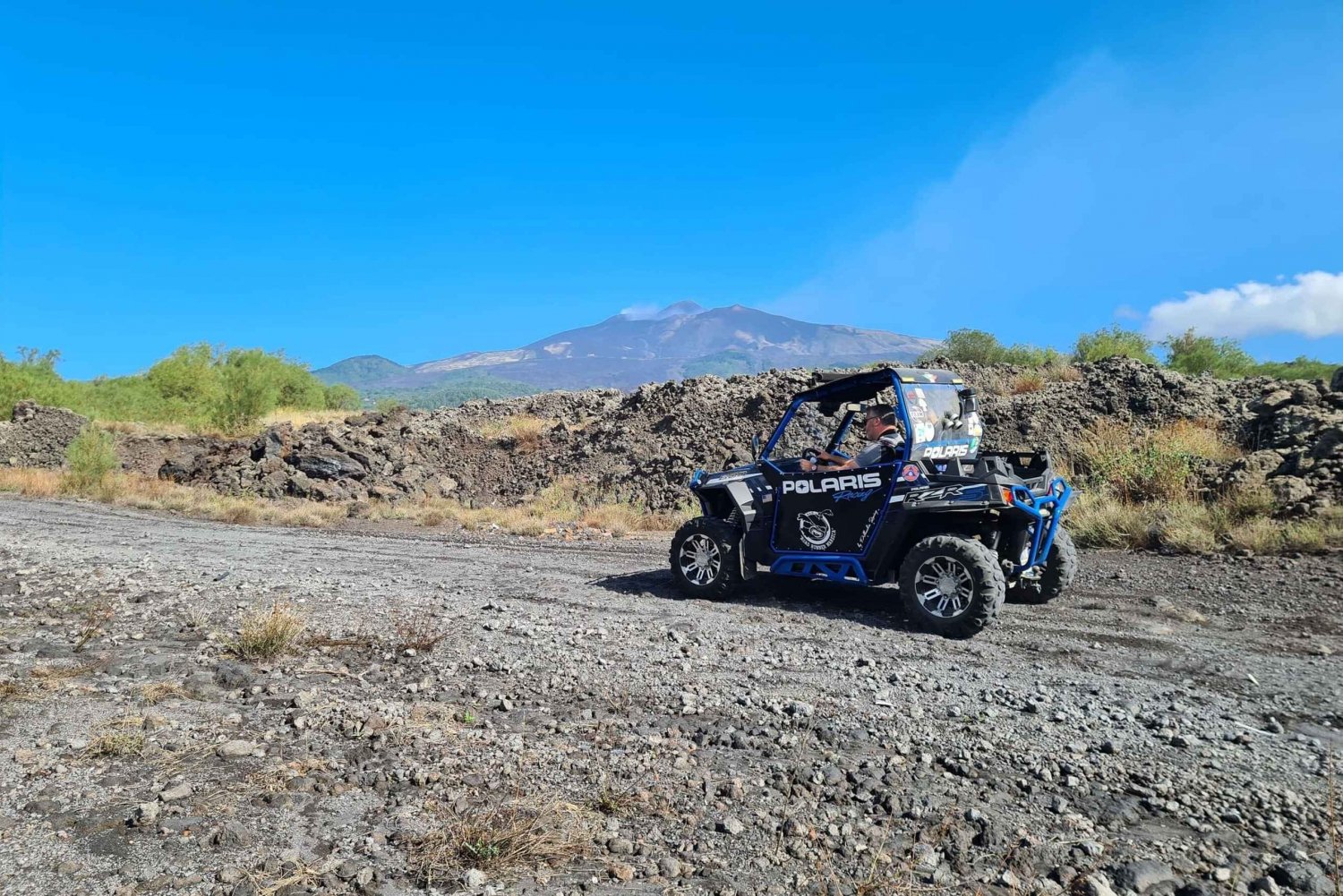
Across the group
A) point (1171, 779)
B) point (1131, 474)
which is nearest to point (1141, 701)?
point (1171, 779)

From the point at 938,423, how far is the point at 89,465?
2338 centimetres

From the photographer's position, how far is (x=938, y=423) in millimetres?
A: 7160

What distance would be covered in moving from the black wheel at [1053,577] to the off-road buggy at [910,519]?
11mm

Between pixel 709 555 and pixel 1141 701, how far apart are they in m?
4.08

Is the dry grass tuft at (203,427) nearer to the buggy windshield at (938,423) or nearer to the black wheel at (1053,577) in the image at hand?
the buggy windshield at (938,423)

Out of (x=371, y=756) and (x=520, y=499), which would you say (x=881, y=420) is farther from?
(x=520, y=499)

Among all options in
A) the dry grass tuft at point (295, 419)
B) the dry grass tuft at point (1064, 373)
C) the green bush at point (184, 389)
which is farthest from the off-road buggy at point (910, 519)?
the green bush at point (184, 389)

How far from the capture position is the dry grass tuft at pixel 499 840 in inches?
116

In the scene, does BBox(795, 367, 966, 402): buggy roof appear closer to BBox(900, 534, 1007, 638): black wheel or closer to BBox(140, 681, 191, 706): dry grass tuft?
BBox(900, 534, 1007, 638): black wheel

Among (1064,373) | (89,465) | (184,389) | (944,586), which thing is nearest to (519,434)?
(89,465)

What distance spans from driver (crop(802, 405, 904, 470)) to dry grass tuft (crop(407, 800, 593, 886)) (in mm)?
4612

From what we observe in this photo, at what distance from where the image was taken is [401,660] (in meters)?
5.66

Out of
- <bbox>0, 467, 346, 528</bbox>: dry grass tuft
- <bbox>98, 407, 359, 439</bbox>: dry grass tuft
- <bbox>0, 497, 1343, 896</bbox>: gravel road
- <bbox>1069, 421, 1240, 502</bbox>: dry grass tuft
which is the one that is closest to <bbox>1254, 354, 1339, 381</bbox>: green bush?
<bbox>1069, 421, 1240, 502</bbox>: dry grass tuft

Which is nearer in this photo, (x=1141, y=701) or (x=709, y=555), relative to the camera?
(x=1141, y=701)
